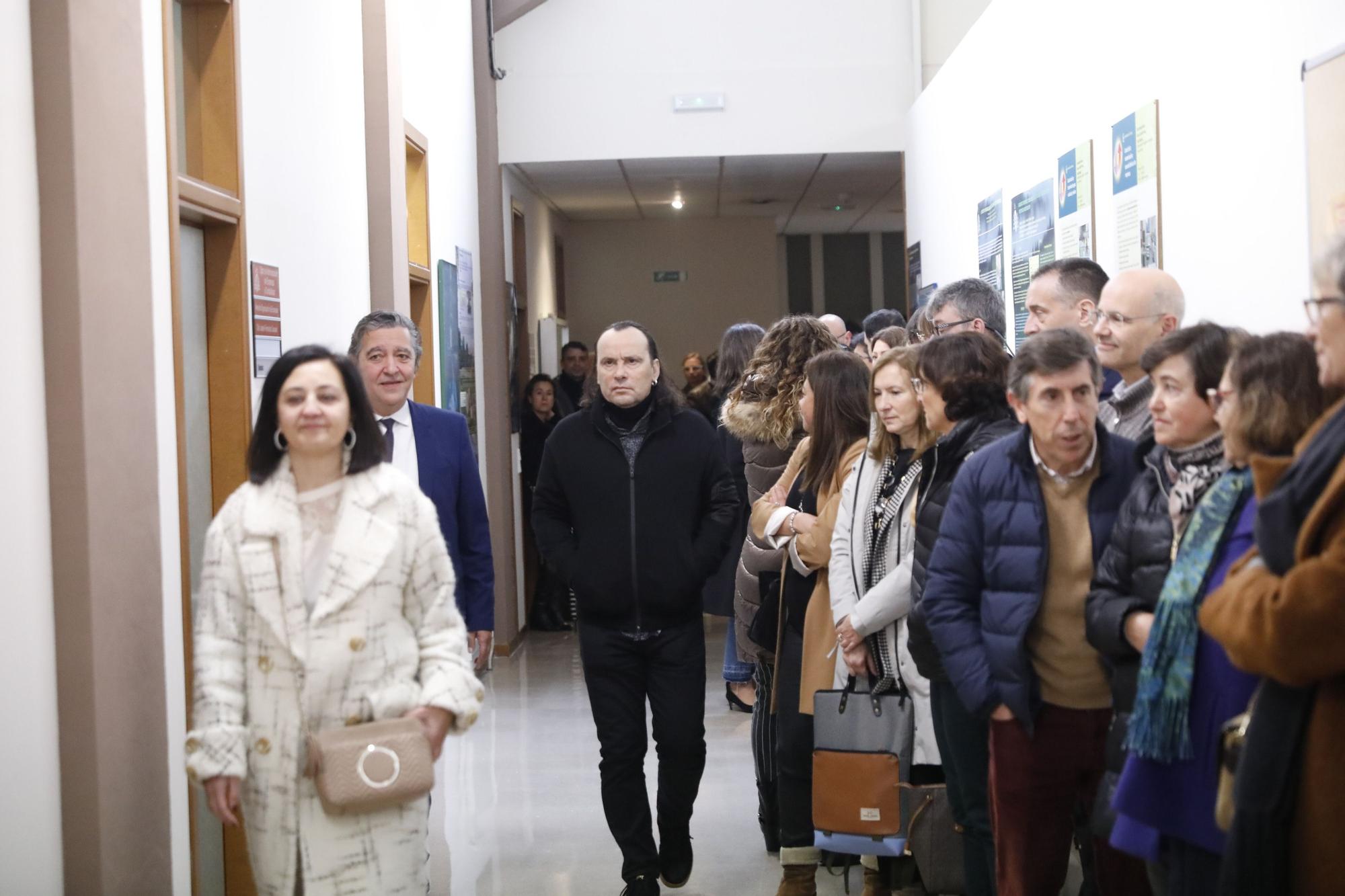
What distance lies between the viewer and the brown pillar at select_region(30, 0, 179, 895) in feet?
9.95

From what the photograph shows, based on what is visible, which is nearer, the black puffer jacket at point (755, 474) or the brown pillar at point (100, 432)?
the brown pillar at point (100, 432)

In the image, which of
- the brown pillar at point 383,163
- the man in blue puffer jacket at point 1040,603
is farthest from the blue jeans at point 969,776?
the brown pillar at point 383,163

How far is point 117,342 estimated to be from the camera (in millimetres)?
3217

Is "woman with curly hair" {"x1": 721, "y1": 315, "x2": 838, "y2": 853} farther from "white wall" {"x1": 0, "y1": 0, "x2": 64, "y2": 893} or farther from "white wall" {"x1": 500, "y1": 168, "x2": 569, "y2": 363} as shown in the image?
"white wall" {"x1": 500, "y1": 168, "x2": 569, "y2": 363}

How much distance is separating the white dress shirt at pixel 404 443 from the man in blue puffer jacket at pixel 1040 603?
1657mm

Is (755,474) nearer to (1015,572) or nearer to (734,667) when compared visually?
(734,667)

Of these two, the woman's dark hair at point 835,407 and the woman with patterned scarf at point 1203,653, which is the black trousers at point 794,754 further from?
the woman with patterned scarf at point 1203,653

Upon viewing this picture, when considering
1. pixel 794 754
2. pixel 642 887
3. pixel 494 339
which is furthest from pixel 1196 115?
pixel 494 339

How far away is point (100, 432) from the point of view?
123 inches

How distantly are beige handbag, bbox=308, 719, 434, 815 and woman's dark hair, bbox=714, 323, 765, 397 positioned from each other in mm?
3258

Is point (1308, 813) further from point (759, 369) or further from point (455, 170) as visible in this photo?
point (455, 170)

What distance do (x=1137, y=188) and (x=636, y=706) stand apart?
8.34ft

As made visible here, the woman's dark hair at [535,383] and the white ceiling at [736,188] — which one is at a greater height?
the white ceiling at [736,188]

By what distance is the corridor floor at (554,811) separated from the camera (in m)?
4.68
